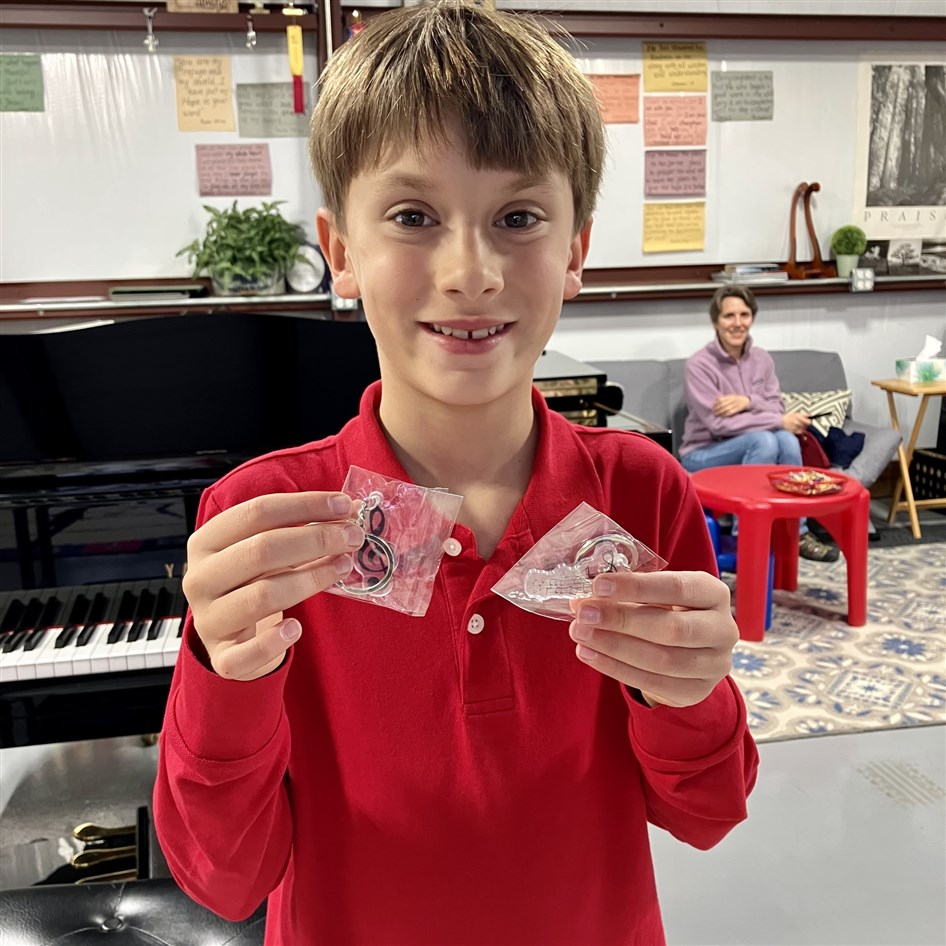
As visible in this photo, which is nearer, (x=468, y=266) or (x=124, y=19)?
(x=468, y=266)

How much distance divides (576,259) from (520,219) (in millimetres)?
169

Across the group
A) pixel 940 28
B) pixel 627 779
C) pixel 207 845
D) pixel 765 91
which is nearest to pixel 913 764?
pixel 627 779

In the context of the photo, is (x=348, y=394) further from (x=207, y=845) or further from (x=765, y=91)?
(x=765, y=91)

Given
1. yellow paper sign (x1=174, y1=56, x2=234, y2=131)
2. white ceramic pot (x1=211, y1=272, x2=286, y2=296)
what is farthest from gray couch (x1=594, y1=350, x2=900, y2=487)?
yellow paper sign (x1=174, y1=56, x2=234, y2=131)

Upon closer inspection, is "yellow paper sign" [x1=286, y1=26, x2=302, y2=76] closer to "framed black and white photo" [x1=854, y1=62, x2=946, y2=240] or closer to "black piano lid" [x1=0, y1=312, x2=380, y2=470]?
"black piano lid" [x1=0, y1=312, x2=380, y2=470]

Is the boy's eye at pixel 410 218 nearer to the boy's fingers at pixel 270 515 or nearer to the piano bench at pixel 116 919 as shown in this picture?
the boy's fingers at pixel 270 515

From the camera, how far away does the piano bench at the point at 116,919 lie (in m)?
1.39

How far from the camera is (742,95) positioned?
5.47 m

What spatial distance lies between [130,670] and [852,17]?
18.8 ft

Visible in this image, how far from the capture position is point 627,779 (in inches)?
39.2

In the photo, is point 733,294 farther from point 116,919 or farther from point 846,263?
point 116,919

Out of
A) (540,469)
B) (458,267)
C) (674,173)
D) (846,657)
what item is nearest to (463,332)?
(458,267)

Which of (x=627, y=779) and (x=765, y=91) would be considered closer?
(x=627, y=779)

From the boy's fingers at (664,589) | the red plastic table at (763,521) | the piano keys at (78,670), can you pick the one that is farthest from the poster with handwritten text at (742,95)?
the boy's fingers at (664,589)
